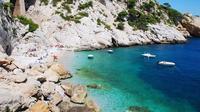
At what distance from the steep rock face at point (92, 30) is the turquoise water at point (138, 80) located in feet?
19.0

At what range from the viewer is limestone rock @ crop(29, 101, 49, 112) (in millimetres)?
24955

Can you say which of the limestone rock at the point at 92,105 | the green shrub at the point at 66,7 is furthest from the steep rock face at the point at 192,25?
the limestone rock at the point at 92,105

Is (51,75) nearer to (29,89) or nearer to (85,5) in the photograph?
(29,89)

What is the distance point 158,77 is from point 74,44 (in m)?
27.3

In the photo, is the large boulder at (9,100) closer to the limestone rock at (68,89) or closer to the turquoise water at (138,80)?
the limestone rock at (68,89)

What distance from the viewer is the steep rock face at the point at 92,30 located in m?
68.1

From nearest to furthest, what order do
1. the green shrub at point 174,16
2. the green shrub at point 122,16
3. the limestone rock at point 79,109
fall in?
1. the limestone rock at point 79,109
2. the green shrub at point 122,16
3. the green shrub at point 174,16

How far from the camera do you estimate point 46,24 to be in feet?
232

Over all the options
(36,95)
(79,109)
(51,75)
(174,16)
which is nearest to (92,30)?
(51,75)

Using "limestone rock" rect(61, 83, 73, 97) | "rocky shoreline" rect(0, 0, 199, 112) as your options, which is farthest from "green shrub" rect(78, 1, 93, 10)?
"limestone rock" rect(61, 83, 73, 97)

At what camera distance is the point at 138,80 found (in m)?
41.7

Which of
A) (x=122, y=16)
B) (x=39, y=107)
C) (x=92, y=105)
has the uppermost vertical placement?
(x=122, y=16)

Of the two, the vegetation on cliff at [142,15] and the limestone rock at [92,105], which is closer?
the limestone rock at [92,105]

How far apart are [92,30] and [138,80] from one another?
32.9m
